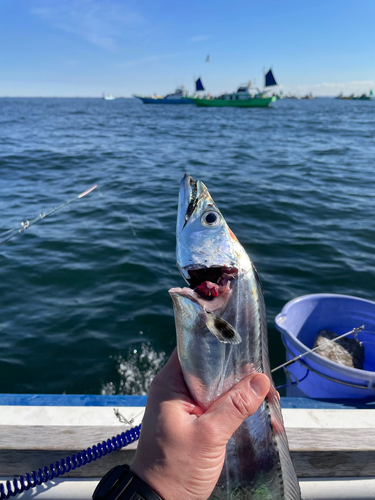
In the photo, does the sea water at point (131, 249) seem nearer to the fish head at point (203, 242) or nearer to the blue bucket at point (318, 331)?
the blue bucket at point (318, 331)

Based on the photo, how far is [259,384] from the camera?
4.77 feet

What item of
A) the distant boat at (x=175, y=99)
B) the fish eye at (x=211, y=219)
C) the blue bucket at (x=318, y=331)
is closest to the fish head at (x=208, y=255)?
the fish eye at (x=211, y=219)

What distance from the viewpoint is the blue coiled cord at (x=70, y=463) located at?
5.56 ft

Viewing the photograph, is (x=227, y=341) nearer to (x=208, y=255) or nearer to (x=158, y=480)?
(x=208, y=255)

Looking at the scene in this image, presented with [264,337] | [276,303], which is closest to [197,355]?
[264,337]

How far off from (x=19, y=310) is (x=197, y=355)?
15.1 ft

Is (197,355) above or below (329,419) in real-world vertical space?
above

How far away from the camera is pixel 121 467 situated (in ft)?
4.34

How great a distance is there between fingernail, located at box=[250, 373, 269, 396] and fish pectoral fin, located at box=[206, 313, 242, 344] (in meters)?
0.18

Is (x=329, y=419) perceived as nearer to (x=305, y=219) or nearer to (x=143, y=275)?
(x=143, y=275)

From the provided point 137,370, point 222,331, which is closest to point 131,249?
point 137,370

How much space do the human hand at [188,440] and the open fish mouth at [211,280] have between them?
0.42 metres

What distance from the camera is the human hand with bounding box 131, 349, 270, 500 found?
4.27ft

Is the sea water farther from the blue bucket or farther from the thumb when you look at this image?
the thumb
